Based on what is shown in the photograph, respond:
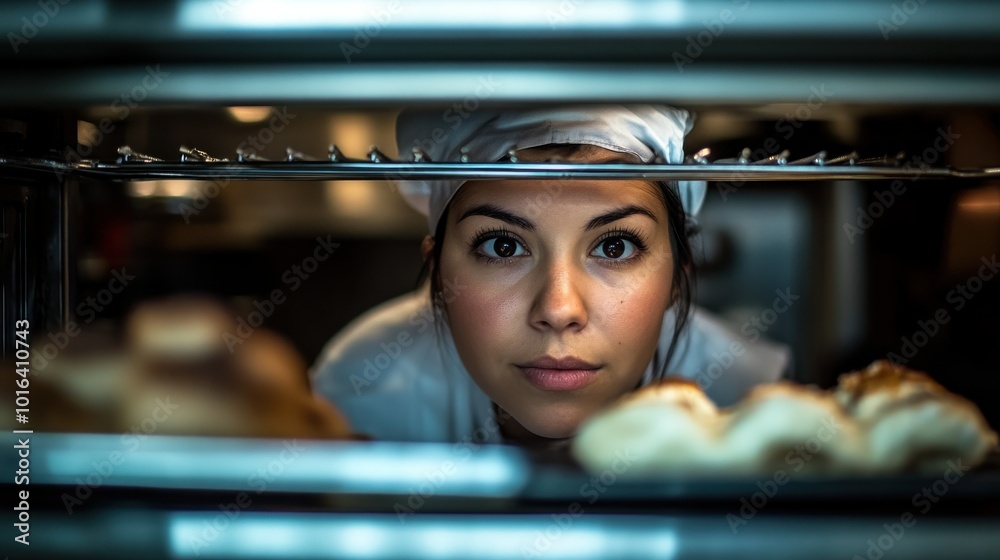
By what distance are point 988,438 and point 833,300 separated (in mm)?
696

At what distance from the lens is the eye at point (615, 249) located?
0.73 m

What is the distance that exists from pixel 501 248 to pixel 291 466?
1.11 ft

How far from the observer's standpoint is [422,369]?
Answer: 1.17 meters

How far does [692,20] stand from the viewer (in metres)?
0.45

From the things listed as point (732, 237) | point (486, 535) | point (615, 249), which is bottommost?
point (486, 535)

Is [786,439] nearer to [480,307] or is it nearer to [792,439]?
[792,439]

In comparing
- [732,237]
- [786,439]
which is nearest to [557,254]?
[786,439]

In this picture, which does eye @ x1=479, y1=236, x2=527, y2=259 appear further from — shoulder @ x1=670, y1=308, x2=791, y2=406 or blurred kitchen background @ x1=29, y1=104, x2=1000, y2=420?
shoulder @ x1=670, y1=308, x2=791, y2=406

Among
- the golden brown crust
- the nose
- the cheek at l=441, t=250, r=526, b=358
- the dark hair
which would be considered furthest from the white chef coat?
the golden brown crust

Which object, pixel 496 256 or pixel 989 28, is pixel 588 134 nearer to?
pixel 496 256

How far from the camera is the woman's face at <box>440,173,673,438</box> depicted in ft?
2.29

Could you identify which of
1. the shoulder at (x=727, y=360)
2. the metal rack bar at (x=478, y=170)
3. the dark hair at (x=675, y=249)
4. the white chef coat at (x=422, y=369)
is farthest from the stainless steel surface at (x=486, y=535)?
the shoulder at (x=727, y=360)

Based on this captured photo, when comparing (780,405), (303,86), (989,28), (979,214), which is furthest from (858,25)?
(979,214)

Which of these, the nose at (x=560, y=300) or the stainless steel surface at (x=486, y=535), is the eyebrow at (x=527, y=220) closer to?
the nose at (x=560, y=300)
